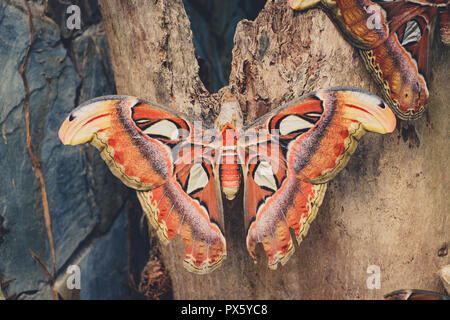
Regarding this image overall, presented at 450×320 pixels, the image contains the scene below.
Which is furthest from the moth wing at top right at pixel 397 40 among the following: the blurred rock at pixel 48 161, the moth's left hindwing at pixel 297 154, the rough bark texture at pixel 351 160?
the blurred rock at pixel 48 161

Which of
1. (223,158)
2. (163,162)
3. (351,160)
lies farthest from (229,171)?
(351,160)

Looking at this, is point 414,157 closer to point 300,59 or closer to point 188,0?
point 300,59

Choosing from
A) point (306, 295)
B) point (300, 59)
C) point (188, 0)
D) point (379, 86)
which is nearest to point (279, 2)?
point (300, 59)

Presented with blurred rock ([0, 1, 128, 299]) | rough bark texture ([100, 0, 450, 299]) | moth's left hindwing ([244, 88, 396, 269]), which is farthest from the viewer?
blurred rock ([0, 1, 128, 299])

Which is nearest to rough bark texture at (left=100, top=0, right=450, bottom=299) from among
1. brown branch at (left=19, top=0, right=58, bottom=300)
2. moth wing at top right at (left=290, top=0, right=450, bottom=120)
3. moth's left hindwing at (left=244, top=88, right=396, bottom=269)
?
moth wing at top right at (left=290, top=0, right=450, bottom=120)

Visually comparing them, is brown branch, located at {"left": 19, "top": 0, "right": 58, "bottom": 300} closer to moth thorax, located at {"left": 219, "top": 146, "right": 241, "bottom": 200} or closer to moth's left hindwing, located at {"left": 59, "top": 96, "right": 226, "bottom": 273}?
moth's left hindwing, located at {"left": 59, "top": 96, "right": 226, "bottom": 273}
